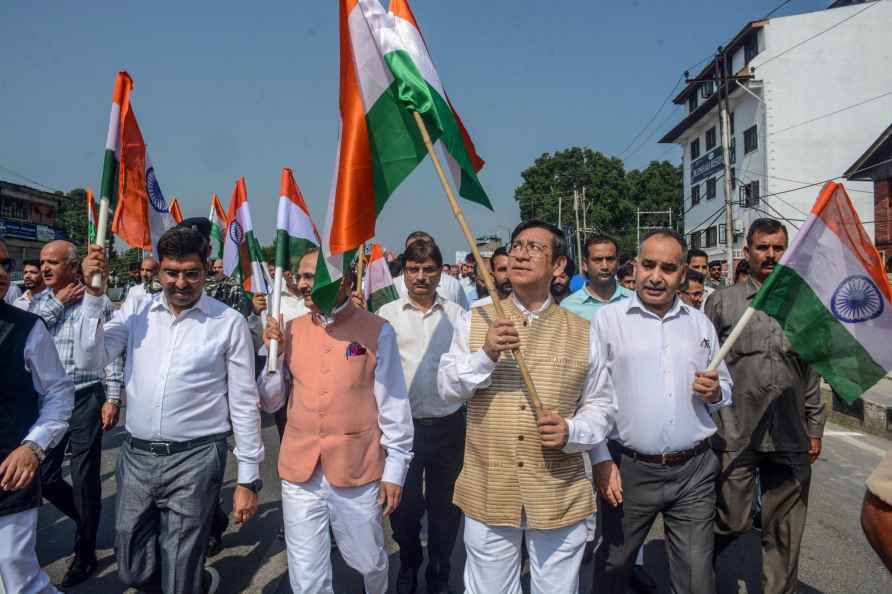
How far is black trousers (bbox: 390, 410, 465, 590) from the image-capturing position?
4395mm

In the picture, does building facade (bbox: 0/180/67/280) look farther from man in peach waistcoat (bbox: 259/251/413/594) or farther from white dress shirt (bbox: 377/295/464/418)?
man in peach waistcoat (bbox: 259/251/413/594)

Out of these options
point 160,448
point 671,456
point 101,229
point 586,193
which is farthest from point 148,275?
Result: point 586,193

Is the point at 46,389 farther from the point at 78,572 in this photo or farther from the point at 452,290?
the point at 452,290

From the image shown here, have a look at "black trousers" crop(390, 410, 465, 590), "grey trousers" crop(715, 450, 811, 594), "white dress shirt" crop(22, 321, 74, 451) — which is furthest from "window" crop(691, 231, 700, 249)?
"white dress shirt" crop(22, 321, 74, 451)

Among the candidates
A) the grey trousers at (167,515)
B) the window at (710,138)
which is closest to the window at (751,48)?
the window at (710,138)

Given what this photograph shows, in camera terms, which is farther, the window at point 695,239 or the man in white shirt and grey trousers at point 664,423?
the window at point 695,239

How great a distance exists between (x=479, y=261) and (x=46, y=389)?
2152 millimetres

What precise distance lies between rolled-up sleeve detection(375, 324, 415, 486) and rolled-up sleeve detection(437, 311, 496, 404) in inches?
16.3

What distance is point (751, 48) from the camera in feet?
112

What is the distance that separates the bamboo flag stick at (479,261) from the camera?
3.02m

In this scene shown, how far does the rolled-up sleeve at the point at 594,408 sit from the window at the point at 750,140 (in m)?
33.9

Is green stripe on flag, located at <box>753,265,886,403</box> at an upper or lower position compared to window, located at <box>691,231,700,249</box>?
lower

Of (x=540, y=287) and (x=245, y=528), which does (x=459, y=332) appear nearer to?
(x=540, y=287)

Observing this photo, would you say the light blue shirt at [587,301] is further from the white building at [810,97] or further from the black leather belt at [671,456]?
the white building at [810,97]
